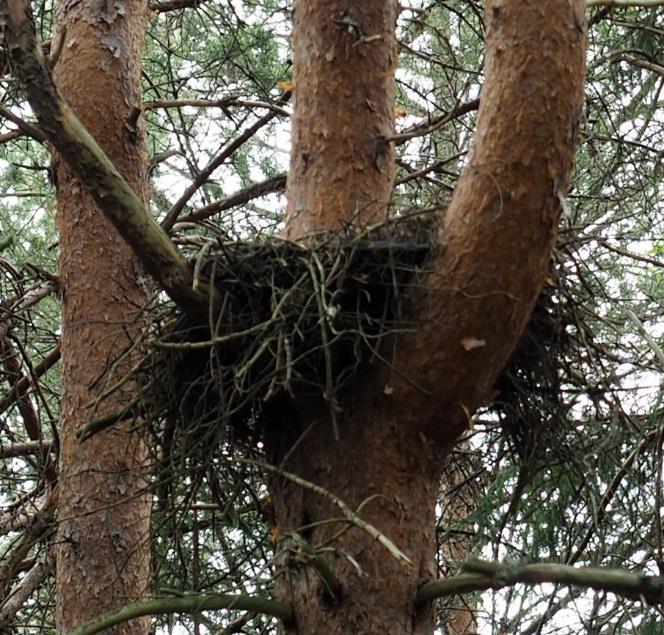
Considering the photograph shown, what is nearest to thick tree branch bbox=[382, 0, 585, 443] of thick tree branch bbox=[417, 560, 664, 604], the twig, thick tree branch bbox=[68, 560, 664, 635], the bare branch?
the twig


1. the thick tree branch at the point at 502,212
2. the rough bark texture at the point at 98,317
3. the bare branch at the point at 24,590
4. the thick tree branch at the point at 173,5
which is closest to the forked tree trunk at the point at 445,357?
the thick tree branch at the point at 502,212

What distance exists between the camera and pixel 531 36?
215 cm

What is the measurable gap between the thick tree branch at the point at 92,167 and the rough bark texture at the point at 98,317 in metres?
1.01

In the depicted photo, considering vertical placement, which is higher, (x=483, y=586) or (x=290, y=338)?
(x=290, y=338)

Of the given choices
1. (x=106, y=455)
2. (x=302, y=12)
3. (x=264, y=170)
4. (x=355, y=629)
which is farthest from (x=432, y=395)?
(x=264, y=170)

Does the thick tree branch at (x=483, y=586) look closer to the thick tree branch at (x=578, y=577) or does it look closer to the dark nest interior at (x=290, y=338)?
the thick tree branch at (x=578, y=577)

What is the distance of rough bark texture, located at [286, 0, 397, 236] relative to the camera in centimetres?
263

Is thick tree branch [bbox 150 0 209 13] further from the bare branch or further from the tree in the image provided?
the tree

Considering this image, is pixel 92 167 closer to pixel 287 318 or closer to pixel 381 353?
pixel 287 318

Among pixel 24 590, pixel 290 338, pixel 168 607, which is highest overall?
pixel 24 590

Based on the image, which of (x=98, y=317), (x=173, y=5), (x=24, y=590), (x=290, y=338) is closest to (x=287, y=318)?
(x=290, y=338)

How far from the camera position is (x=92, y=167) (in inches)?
82.4

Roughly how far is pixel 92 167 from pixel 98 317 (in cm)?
143

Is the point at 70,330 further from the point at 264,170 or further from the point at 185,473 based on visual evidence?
the point at 264,170
